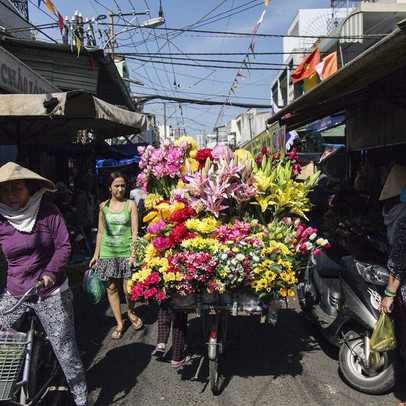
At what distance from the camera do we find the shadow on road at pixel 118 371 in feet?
11.5

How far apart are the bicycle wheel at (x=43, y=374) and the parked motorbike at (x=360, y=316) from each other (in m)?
2.14

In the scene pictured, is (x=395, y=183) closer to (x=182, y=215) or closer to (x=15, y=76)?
(x=182, y=215)

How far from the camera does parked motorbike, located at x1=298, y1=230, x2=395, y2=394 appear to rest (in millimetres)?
3334

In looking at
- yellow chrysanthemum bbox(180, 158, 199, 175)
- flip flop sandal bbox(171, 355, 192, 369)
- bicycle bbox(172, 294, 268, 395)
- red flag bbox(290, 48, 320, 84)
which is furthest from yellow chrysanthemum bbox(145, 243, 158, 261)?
red flag bbox(290, 48, 320, 84)

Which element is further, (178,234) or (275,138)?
(275,138)

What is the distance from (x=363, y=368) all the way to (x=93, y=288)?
112 inches

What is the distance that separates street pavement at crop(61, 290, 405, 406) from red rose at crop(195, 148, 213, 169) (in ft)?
6.24

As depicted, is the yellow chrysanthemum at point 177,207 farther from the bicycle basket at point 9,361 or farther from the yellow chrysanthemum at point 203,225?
the bicycle basket at point 9,361

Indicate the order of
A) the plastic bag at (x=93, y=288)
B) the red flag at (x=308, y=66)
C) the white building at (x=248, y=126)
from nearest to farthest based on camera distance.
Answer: the plastic bag at (x=93, y=288)
the red flag at (x=308, y=66)
the white building at (x=248, y=126)

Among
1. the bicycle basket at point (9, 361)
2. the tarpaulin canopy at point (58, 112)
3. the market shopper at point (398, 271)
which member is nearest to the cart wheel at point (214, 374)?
the market shopper at point (398, 271)

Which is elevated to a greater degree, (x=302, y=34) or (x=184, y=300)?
(x=302, y=34)

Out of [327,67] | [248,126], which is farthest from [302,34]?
[248,126]

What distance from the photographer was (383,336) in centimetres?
305

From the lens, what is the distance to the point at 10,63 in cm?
569
